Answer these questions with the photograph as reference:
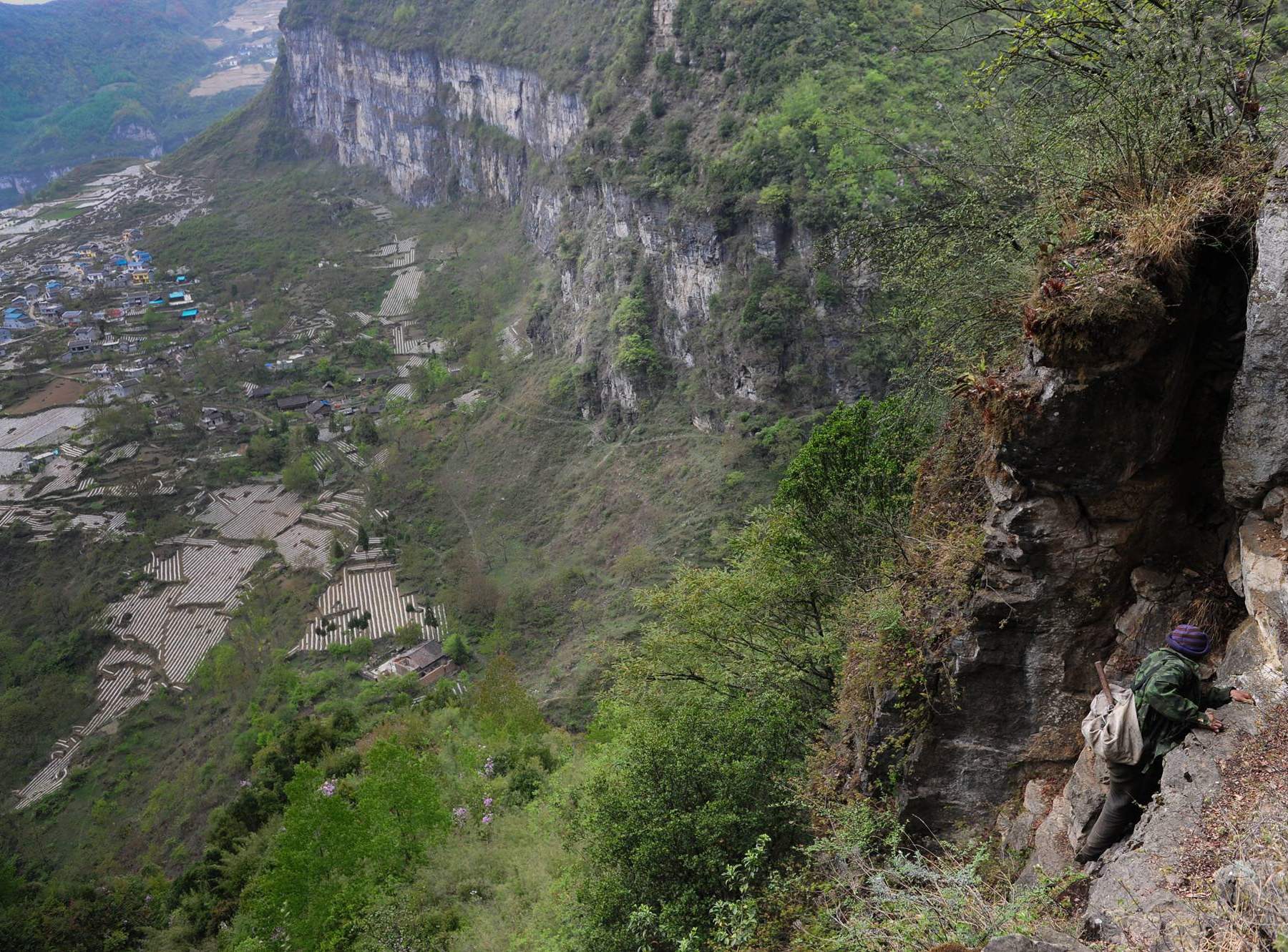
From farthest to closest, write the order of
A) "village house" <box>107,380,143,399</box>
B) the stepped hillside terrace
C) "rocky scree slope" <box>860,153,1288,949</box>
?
"village house" <box>107,380,143,399</box> < the stepped hillside terrace < "rocky scree slope" <box>860,153,1288,949</box>

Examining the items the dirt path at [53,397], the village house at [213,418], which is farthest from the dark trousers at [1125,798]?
the dirt path at [53,397]

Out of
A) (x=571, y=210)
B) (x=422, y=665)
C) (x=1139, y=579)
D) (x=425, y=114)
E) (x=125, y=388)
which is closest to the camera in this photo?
(x=1139, y=579)

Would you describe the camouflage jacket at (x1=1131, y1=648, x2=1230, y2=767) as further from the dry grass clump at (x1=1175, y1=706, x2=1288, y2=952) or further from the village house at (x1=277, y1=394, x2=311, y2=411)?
the village house at (x1=277, y1=394, x2=311, y2=411)

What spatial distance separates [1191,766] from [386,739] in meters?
19.4

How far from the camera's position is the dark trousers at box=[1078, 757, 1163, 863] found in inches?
225

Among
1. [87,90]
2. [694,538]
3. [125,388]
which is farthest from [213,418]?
[87,90]

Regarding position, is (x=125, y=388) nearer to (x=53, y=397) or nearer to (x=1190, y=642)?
(x=53, y=397)

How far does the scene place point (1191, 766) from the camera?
5363mm

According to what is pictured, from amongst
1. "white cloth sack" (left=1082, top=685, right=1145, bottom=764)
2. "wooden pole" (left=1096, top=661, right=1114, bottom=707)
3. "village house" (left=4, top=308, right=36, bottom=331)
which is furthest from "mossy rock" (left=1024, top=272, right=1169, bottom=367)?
"village house" (left=4, top=308, right=36, bottom=331)

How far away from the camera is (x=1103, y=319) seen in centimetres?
609

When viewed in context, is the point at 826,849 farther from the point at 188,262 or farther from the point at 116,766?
the point at 188,262

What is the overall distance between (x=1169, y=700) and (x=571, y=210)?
58730mm

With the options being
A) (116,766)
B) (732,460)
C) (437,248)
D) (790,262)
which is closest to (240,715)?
(116,766)

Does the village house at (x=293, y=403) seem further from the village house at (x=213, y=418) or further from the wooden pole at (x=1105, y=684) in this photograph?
the wooden pole at (x=1105, y=684)
